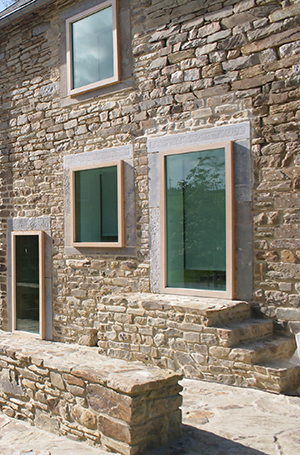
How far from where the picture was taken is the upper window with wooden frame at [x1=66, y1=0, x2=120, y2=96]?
6797 millimetres

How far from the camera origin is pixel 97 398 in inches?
130

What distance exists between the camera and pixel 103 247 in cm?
692

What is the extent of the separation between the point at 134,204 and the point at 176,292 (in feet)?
4.72

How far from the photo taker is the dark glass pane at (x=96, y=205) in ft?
22.6

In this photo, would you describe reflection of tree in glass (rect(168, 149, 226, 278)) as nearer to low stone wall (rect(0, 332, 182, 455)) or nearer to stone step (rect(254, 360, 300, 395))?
stone step (rect(254, 360, 300, 395))

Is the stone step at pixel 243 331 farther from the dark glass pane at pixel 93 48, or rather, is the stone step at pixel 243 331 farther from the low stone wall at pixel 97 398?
the dark glass pane at pixel 93 48

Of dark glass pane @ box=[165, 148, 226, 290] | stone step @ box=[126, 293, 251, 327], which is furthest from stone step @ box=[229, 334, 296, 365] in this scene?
dark glass pane @ box=[165, 148, 226, 290]

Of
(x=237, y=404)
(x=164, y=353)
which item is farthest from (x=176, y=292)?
(x=237, y=404)

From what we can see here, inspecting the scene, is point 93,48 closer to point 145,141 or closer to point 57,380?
point 145,141

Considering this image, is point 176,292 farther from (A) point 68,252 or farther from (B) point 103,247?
(A) point 68,252

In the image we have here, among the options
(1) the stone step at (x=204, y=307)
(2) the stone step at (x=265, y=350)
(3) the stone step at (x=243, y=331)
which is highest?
(1) the stone step at (x=204, y=307)

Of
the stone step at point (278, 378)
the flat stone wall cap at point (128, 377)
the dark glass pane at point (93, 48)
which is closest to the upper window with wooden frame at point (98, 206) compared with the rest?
the dark glass pane at point (93, 48)

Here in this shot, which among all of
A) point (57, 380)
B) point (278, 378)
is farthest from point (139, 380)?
point (278, 378)

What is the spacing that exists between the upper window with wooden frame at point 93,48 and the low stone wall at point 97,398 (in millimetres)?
4360
